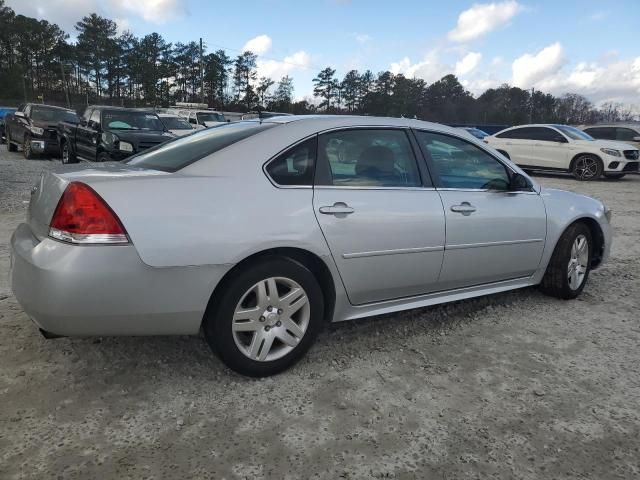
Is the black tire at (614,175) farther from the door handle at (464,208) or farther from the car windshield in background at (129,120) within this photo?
the door handle at (464,208)

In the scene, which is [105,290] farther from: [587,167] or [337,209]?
[587,167]

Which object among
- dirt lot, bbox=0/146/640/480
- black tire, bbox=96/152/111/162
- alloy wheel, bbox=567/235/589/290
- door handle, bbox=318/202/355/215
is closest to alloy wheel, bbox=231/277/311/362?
dirt lot, bbox=0/146/640/480

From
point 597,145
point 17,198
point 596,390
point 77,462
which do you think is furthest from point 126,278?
point 597,145

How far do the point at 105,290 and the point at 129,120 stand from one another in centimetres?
944

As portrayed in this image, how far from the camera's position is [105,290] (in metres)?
2.38

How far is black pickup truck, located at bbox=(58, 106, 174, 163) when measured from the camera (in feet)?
31.0

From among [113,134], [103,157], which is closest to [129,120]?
[103,157]

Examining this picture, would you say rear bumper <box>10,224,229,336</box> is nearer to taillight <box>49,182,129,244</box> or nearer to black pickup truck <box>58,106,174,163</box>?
taillight <box>49,182,129,244</box>

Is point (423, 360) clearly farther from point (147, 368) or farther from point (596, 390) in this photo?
point (147, 368)

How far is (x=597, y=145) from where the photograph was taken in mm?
14391

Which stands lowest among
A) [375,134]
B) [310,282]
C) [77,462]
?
[77,462]

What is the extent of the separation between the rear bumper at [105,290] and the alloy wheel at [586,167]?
14573 mm

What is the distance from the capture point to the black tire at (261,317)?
2.66 m

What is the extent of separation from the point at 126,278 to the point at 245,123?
1.52 m
